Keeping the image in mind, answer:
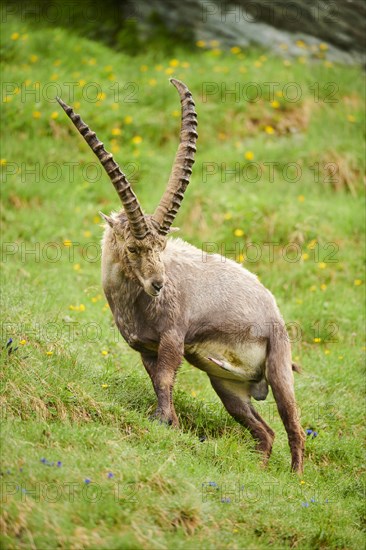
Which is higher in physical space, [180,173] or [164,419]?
[180,173]

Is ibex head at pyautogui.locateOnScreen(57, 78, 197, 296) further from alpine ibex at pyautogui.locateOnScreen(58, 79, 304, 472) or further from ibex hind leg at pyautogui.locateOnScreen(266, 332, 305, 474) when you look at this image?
ibex hind leg at pyautogui.locateOnScreen(266, 332, 305, 474)

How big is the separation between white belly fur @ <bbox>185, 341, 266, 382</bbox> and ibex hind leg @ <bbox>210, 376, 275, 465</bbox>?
159 mm

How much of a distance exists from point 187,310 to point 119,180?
153 cm

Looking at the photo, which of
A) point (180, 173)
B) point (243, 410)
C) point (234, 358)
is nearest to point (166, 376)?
point (234, 358)

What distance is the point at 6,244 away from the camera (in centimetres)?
1218

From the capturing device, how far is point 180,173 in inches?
297

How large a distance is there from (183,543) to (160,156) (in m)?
10.3

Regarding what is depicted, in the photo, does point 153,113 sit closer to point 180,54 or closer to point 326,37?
point 180,54

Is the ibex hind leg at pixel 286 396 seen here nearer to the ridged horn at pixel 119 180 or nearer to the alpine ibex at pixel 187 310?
the alpine ibex at pixel 187 310

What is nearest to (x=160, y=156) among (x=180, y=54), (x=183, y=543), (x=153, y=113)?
(x=153, y=113)

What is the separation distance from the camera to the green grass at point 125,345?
18.5ft

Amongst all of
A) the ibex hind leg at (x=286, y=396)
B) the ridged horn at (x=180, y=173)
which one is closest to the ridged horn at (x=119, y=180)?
the ridged horn at (x=180, y=173)

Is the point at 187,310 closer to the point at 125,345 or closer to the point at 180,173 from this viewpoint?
the point at 180,173

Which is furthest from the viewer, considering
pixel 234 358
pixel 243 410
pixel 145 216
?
pixel 243 410
